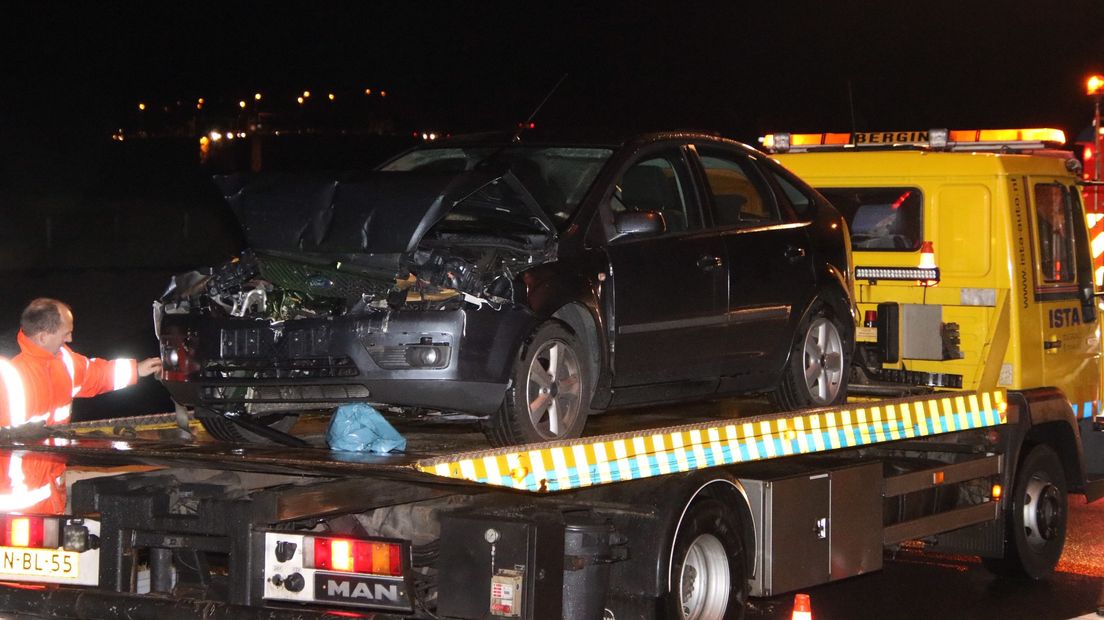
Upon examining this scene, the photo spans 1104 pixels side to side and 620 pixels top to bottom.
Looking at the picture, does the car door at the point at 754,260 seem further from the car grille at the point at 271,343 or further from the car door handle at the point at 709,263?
the car grille at the point at 271,343

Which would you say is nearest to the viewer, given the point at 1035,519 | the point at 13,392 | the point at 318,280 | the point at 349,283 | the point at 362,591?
the point at 362,591

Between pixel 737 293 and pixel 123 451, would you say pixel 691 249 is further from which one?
pixel 123 451

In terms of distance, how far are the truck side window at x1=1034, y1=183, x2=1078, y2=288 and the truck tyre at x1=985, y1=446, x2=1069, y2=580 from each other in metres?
1.19

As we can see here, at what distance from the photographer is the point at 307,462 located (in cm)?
517

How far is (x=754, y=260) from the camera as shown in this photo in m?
7.71

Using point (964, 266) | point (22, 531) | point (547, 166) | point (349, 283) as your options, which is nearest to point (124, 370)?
point (22, 531)

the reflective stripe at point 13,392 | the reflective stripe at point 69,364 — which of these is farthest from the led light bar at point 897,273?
the reflective stripe at point 13,392

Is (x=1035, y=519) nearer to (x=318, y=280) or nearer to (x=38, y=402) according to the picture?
(x=318, y=280)

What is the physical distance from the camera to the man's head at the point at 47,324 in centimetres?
658

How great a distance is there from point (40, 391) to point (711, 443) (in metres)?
3.08

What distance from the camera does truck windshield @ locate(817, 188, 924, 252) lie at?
9.79 meters

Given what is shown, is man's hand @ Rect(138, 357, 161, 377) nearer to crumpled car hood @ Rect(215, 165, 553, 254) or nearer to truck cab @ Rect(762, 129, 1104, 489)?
crumpled car hood @ Rect(215, 165, 553, 254)

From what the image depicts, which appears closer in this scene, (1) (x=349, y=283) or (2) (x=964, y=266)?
(1) (x=349, y=283)

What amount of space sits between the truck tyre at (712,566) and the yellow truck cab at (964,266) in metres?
3.01
